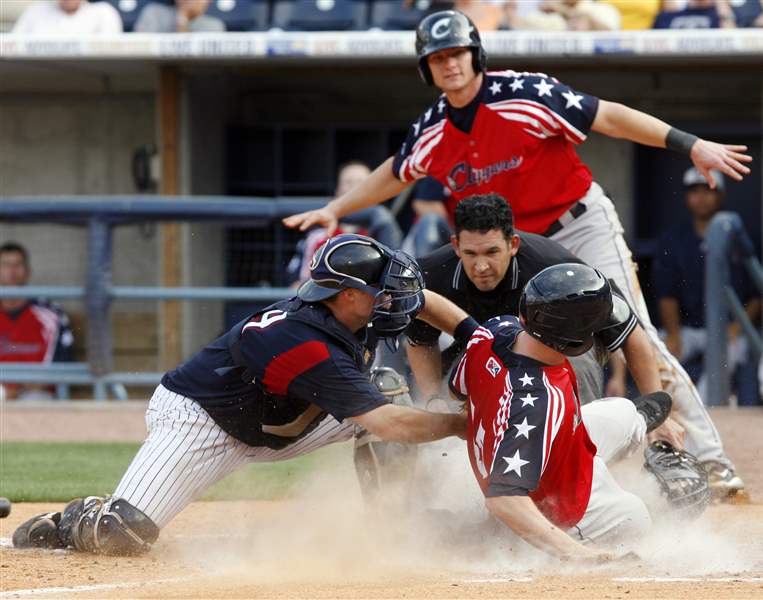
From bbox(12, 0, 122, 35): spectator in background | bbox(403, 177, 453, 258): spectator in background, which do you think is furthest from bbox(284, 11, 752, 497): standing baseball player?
bbox(12, 0, 122, 35): spectator in background

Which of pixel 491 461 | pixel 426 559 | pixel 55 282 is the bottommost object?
pixel 55 282

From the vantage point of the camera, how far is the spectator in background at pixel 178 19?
971 centimetres

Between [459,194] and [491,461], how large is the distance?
1.86 m

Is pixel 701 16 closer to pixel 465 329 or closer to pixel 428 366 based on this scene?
pixel 428 366

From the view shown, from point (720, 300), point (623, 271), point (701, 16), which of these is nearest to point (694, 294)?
point (720, 300)

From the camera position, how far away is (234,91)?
1088cm

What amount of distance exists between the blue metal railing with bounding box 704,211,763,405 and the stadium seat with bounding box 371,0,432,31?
105 inches

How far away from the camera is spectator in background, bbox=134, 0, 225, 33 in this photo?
9.71m

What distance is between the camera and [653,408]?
4.68m

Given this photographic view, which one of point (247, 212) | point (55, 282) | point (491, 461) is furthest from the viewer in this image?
point (55, 282)

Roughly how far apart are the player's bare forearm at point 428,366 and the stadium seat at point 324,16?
16.8 feet

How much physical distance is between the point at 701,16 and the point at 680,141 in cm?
450

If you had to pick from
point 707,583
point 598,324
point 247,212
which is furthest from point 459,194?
point 247,212

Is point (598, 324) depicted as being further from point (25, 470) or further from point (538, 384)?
point (25, 470)
